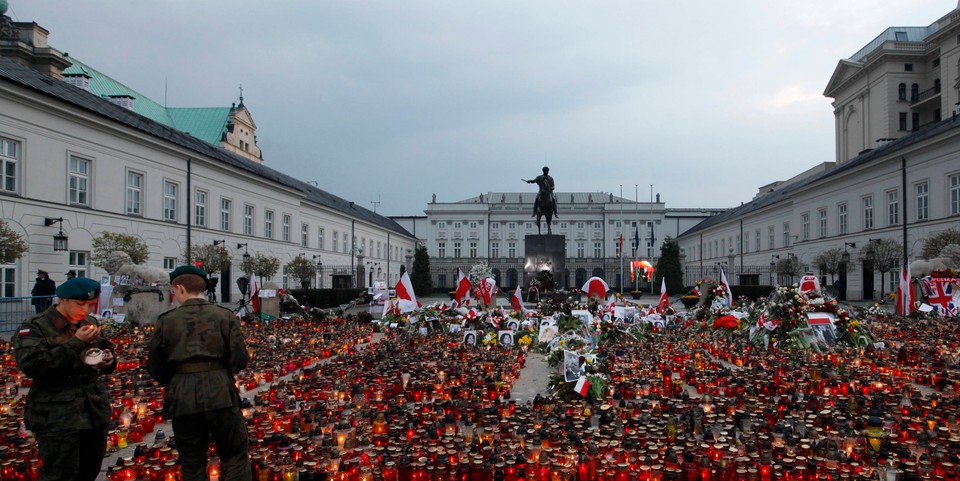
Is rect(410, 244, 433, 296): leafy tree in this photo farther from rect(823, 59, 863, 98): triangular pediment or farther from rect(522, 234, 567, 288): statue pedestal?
rect(823, 59, 863, 98): triangular pediment

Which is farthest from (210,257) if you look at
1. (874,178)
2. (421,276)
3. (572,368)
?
(874,178)

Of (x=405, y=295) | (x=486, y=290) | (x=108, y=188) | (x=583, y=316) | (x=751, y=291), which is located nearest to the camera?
(x=583, y=316)

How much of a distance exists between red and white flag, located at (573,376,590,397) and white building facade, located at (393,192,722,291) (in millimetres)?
66270

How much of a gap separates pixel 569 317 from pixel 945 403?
6469 mm

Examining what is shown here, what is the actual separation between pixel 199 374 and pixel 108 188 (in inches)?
922

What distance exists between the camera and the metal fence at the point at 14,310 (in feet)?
49.3

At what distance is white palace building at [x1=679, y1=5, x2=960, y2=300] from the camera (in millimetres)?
27922

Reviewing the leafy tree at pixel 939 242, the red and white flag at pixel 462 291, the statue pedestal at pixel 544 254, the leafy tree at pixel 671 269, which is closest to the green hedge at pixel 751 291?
the leafy tree at pixel 939 242

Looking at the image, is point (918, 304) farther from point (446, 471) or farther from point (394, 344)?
point (446, 471)

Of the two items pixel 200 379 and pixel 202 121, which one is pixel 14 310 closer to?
pixel 200 379

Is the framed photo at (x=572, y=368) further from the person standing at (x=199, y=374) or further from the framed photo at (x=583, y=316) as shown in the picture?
the framed photo at (x=583, y=316)

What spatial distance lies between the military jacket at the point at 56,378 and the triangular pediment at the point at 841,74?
2261 inches

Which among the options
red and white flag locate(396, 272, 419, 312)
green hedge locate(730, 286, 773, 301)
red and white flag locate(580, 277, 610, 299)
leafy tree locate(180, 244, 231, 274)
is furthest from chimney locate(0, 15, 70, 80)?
green hedge locate(730, 286, 773, 301)

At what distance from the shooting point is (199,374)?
3.59 meters
